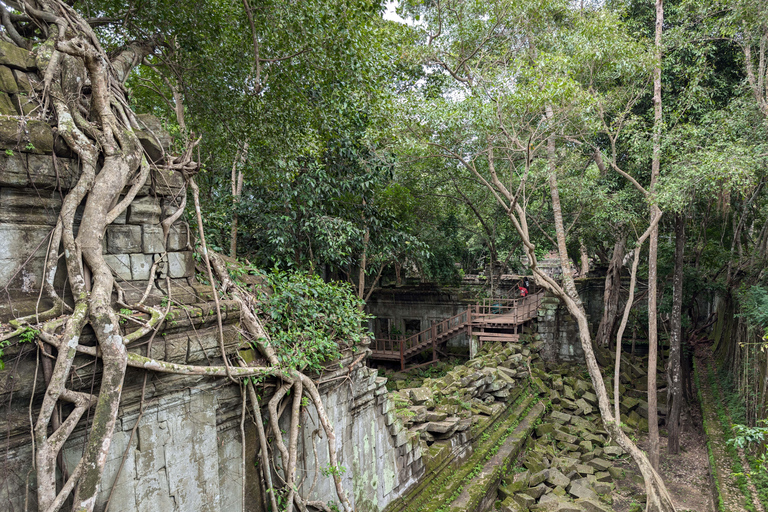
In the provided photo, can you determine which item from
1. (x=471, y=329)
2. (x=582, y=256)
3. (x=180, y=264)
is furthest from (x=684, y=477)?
(x=582, y=256)

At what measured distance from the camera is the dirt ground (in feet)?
31.1

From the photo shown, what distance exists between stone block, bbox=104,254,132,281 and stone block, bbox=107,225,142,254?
0.04 meters

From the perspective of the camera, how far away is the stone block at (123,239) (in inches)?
140

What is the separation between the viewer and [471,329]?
16.6m

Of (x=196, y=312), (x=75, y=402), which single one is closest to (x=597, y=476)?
(x=196, y=312)

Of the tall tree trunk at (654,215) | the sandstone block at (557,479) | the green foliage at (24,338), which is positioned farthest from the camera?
the tall tree trunk at (654,215)

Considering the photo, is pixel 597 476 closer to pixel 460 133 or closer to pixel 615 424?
pixel 615 424

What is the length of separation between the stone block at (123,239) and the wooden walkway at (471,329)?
1245cm

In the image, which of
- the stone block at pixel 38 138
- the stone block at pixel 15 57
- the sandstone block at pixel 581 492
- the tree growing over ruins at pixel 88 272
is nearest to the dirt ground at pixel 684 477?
the sandstone block at pixel 581 492

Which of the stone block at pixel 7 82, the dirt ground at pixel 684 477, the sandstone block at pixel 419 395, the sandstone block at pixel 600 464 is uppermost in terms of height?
the stone block at pixel 7 82

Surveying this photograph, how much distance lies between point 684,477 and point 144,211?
1296 cm

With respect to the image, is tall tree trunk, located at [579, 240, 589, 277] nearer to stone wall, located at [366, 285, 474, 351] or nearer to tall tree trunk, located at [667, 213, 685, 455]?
tall tree trunk, located at [667, 213, 685, 455]

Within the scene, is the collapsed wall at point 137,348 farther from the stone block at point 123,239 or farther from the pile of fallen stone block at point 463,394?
the pile of fallen stone block at point 463,394

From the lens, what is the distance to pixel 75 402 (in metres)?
2.98
